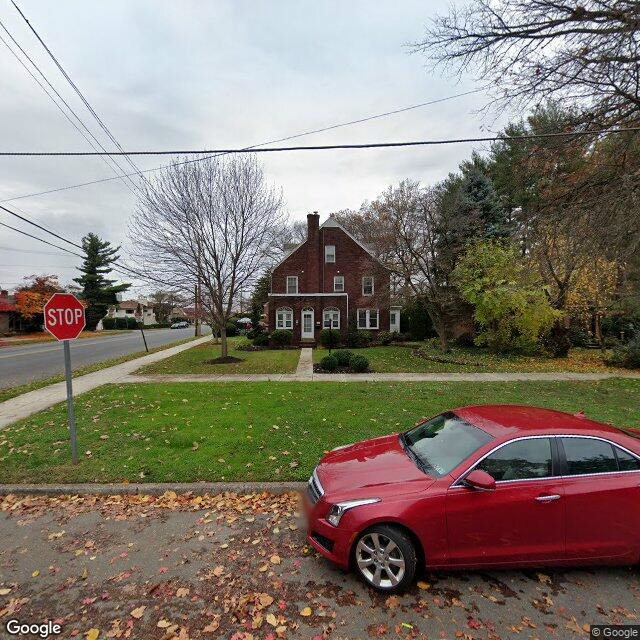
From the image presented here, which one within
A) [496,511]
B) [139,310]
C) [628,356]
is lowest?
[628,356]

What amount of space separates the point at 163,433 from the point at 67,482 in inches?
73.1

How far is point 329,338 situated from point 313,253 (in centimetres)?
716

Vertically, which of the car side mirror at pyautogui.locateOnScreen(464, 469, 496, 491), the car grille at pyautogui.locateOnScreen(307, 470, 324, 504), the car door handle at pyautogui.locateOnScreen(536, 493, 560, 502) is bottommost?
the car grille at pyautogui.locateOnScreen(307, 470, 324, 504)

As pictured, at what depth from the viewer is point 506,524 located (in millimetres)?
3074

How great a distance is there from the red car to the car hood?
18mm

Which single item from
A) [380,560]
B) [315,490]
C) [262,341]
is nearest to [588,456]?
[380,560]

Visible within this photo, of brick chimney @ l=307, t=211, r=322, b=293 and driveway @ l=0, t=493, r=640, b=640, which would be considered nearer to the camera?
driveway @ l=0, t=493, r=640, b=640

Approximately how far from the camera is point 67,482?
507 cm

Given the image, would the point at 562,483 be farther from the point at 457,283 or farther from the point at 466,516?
the point at 457,283

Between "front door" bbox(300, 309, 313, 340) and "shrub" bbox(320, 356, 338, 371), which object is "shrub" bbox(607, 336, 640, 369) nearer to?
"shrub" bbox(320, 356, 338, 371)

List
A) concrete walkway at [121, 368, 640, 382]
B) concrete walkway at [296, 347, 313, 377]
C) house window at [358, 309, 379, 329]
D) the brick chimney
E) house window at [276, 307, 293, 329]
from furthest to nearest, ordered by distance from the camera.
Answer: house window at [358, 309, 379, 329]
the brick chimney
house window at [276, 307, 293, 329]
concrete walkway at [296, 347, 313, 377]
concrete walkway at [121, 368, 640, 382]

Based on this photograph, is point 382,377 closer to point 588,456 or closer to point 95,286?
point 588,456

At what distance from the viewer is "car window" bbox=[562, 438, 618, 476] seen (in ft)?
10.7

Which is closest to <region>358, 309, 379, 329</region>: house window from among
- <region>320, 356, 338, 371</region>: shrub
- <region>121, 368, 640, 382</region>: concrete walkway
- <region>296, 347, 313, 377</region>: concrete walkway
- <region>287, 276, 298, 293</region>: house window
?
<region>287, 276, 298, 293</region>: house window
